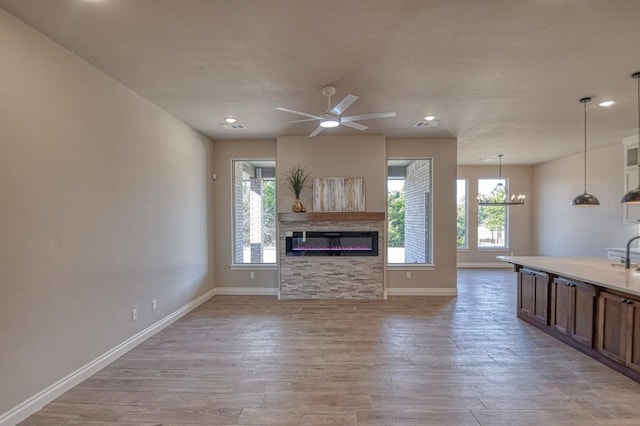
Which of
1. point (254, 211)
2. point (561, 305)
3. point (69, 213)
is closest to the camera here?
point (69, 213)

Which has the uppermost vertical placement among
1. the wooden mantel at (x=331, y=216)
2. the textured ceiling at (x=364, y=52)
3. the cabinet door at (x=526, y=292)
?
the textured ceiling at (x=364, y=52)

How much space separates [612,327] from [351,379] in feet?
8.47

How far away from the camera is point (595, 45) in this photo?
257 centimetres

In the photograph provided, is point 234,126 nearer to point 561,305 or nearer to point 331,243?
point 331,243

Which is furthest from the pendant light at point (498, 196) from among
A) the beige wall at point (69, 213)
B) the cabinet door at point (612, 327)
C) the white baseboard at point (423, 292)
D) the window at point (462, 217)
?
the beige wall at point (69, 213)

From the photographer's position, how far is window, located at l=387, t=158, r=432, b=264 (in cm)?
592

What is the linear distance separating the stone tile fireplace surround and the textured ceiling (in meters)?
2.04

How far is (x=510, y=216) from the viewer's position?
8.69 metres

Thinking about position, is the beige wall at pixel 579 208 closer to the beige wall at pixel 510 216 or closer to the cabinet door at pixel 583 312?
the beige wall at pixel 510 216

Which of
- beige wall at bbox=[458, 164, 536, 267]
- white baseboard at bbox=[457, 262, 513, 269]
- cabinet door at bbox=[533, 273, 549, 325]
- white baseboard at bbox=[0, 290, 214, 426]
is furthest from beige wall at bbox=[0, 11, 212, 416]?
Result: beige wall at bbox=[458, 164, 536, 267]

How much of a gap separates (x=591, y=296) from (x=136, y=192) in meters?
5.06

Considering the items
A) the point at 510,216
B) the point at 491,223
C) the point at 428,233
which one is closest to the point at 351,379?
the point at 428,233

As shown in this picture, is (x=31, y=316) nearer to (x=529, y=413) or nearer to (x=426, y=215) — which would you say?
(x=529, y=413)

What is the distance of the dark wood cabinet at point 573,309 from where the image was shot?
10.7ft
